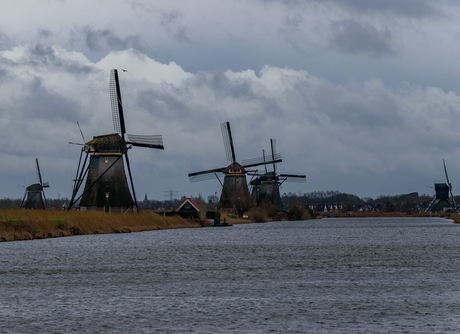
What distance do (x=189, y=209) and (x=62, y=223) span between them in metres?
33.6

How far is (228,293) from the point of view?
70.3 feet

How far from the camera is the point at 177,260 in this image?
110 ft

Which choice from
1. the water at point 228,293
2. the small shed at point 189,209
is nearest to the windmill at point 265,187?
the small shed at point 189,209

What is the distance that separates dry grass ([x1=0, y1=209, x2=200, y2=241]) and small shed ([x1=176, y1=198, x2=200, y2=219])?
16.1m

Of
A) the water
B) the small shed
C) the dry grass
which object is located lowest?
the water

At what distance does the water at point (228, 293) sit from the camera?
16.2 m

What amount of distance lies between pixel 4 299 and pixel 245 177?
9047cm

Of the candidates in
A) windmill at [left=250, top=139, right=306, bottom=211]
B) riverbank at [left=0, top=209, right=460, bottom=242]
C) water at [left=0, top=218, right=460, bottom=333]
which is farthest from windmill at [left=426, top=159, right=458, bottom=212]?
water at [left=0, top=218, right=460, bottom=333]

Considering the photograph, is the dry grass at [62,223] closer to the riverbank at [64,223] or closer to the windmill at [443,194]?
the riverbank at [64,223]

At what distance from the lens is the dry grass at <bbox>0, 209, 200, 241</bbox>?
47125 millimetres

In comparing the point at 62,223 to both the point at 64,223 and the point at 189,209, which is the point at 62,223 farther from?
the point at 189,209

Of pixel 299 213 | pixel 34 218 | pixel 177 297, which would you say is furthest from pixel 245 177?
pixel 177 297

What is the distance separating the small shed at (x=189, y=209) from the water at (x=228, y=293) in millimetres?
46829

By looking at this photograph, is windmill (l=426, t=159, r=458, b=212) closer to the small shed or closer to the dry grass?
the small shed
